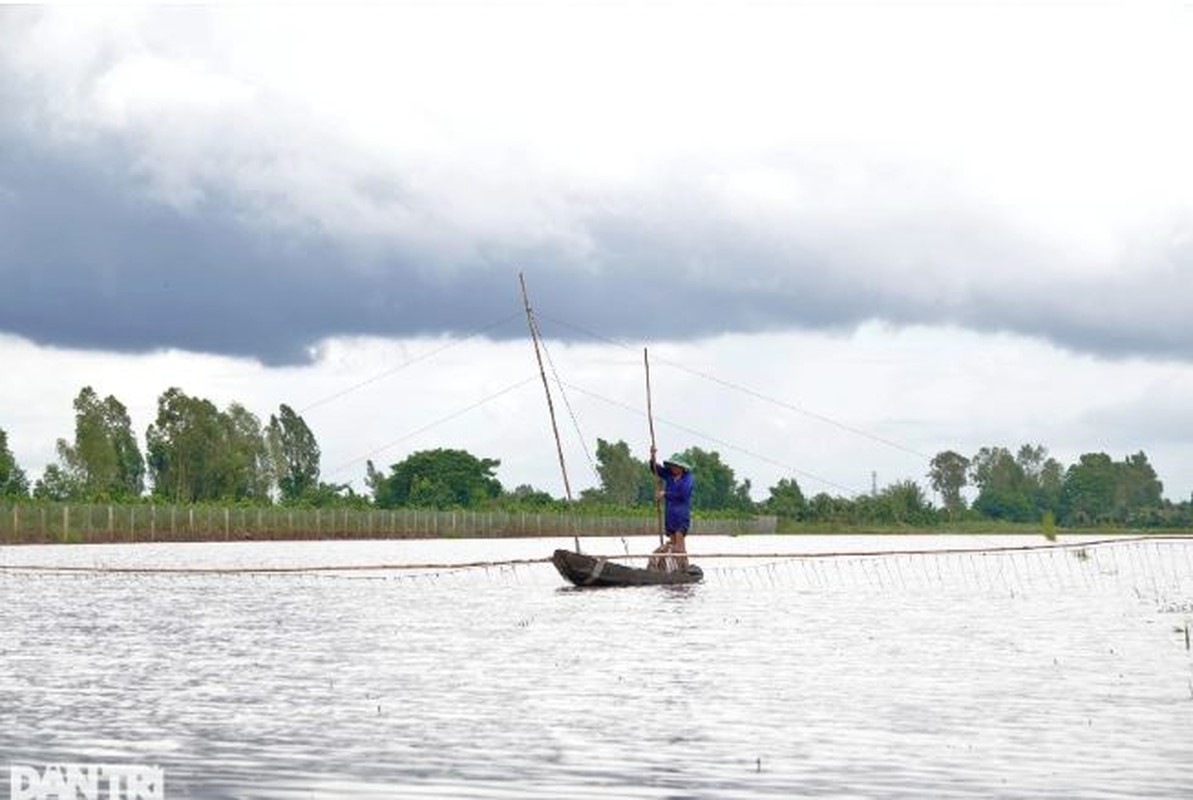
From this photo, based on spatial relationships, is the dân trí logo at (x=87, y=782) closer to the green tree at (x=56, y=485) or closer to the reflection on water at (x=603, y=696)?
the reflection on water at (x=603, y=696)

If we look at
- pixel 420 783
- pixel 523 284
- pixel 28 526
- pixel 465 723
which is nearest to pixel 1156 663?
pixel 465 723

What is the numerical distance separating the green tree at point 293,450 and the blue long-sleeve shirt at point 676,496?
138231 mm

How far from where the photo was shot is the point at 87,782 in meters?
14.7

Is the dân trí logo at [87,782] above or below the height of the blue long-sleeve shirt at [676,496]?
below

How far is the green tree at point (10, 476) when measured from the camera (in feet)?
409

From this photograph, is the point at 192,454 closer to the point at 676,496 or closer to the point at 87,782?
Result: the point at 676,496

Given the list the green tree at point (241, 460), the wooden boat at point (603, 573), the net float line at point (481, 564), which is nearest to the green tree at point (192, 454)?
the green tree at point (241, 460)

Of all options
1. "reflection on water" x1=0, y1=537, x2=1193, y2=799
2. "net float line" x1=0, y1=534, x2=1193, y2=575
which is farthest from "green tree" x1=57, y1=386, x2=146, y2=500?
"reflection on water" x1=0, y1=537, x2=1193, y2=799

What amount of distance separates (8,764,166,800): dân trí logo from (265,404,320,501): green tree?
166 m

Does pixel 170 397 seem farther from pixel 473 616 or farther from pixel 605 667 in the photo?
pixel 605 667

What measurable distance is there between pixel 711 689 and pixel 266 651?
8.21 meters

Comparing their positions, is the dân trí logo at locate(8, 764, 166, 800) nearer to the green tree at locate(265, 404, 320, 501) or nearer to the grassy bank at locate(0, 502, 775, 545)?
the grassy bank at locate(0, 502, 775, 545)

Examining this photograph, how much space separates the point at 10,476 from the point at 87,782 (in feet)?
424

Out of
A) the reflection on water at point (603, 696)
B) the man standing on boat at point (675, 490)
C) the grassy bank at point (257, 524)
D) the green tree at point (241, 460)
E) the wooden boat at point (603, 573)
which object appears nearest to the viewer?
the reflection on water at point (603, 696)
